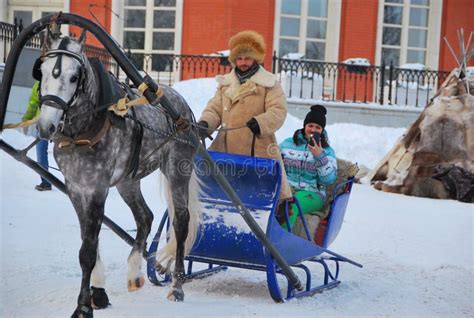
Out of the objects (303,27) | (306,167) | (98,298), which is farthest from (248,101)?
(303,27)

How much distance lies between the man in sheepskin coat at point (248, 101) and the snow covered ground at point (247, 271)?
3.09 feet

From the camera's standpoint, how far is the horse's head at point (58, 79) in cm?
381

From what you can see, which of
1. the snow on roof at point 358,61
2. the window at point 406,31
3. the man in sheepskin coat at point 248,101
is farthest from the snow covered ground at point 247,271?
the window at point 406,31

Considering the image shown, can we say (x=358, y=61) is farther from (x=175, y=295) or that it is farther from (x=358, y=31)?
(x=175, y=295)

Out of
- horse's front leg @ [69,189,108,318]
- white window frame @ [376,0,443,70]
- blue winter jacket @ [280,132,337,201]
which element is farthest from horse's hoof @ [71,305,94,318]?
white window frame @ [376,0,443,70]

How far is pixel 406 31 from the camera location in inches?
786

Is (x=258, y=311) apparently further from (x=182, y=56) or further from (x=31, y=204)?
(x=182, y=56)

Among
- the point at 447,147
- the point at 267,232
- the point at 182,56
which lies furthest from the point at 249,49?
the point at 182,56

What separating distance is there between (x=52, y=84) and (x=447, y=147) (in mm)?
9399

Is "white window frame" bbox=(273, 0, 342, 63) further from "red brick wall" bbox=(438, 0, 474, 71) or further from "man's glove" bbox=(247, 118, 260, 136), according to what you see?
"man's glove" bbox=(247, 118, 260, 136)

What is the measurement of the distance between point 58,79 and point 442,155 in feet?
30.6

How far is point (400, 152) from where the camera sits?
1314 centimetres

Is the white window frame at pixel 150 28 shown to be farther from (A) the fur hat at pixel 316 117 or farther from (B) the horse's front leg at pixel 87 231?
(B) the horse's front leg at pixel 87 231

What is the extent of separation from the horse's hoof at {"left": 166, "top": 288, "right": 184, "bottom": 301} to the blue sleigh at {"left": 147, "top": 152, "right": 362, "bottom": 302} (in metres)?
0.45
